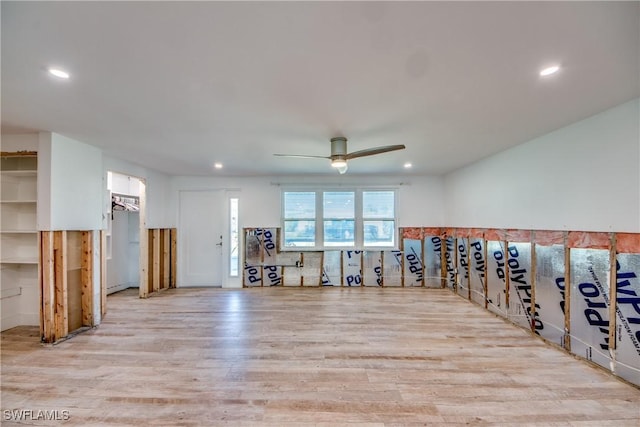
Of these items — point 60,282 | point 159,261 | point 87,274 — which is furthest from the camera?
point 159,261

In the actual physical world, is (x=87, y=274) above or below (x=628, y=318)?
above

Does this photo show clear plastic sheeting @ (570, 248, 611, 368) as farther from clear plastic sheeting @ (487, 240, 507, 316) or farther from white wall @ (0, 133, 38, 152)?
white wall @ (0, 133, 38, 152)

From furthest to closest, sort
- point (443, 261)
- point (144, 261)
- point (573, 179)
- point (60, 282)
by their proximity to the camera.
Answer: point (443, 261) < point (144, 261) < point (60, 282) < point (573, 179)

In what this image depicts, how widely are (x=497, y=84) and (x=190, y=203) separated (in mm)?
5956

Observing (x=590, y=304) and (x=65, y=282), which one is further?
(x=65, y=282)

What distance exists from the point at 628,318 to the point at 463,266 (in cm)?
291

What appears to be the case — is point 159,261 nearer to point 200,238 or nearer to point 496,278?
point 200,238

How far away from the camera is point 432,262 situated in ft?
19.7

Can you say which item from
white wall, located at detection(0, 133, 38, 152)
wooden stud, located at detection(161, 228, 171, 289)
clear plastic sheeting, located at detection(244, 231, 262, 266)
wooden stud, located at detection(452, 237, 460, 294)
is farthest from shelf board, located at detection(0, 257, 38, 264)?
wooden stud, located at detection(452, 237, 460, 294)

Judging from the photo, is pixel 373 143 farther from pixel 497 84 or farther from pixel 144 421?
pixel 144 421

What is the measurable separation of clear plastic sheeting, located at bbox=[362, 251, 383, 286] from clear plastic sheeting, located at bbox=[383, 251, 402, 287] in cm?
11

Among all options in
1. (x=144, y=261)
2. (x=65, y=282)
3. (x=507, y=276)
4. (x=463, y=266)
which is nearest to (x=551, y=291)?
(x=507, y=276)

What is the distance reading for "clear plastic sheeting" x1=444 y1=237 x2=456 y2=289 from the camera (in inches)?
223

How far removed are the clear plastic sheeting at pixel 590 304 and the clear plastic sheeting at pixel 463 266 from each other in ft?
7.18
